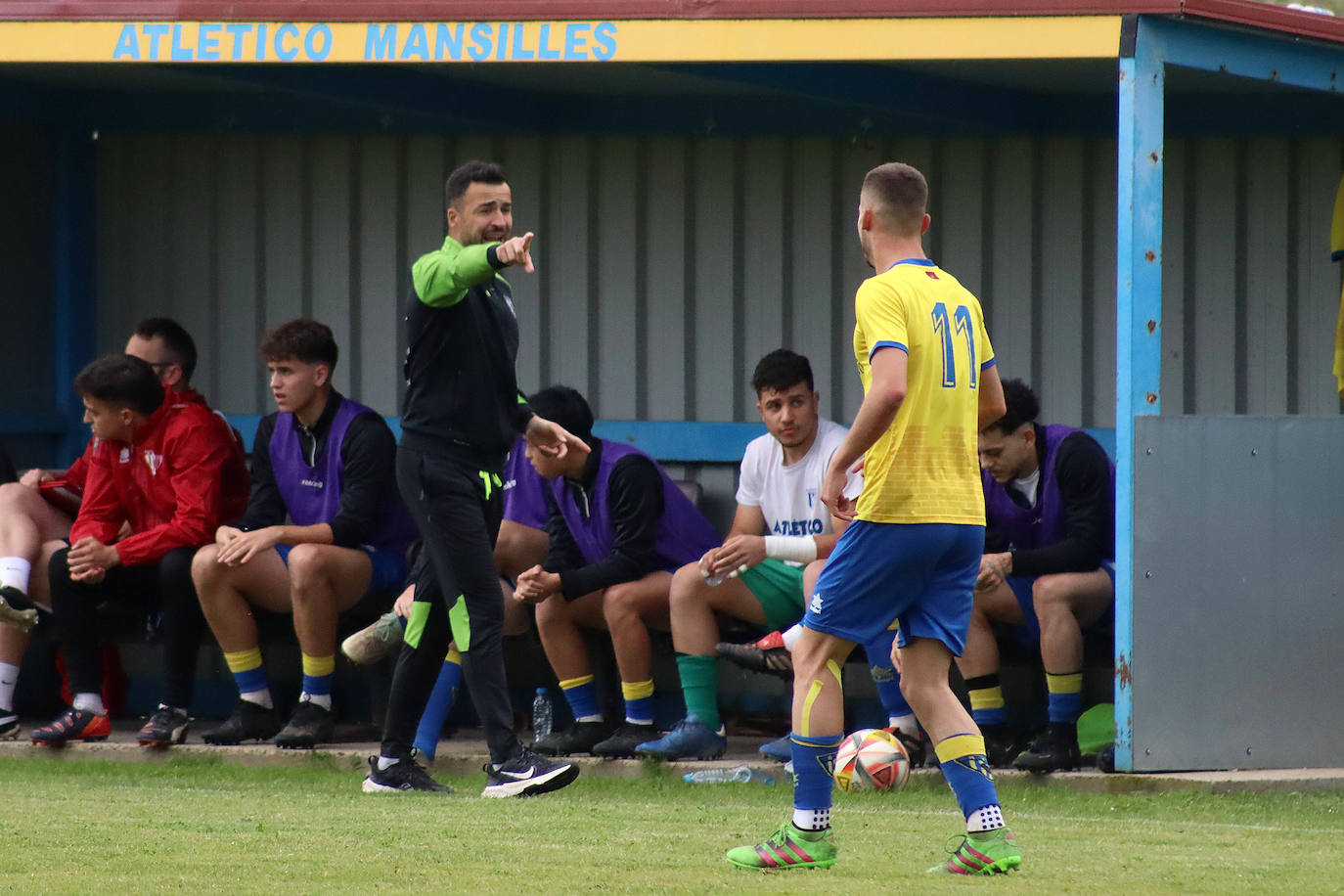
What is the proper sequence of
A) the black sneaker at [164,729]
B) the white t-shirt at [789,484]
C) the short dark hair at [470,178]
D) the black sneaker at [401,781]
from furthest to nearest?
the white t-shirt at [789,484]
the black sneaker at [164,729]
the black sneaker at [401,781]
the short dark hair at [470,178]

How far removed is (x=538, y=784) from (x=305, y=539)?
1.68 metres

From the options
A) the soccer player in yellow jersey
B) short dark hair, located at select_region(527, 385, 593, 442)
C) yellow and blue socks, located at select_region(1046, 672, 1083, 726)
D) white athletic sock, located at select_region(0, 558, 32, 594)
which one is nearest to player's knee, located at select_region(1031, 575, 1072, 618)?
yellow and blue socks, located at select_region(1046, 672, 1083, 726)

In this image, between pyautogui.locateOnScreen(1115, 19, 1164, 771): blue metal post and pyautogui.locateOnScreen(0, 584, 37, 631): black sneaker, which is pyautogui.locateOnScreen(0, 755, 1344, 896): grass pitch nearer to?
pyautogui.locateOnScreen(1115, 19, 1164, 771): blue metal post

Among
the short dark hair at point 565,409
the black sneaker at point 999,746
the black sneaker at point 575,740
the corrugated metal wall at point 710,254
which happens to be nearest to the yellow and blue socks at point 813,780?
the black sneaker at point 999,746

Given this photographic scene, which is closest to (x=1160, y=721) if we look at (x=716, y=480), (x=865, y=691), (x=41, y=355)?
(x=865, y=691)

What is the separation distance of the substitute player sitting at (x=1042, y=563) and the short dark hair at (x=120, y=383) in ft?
9.67

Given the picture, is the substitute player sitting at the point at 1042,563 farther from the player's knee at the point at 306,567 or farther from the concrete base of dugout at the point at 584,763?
the player's knee at the point at 306,567

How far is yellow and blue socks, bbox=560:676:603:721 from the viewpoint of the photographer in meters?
7.02

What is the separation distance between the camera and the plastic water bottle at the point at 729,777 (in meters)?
6.46

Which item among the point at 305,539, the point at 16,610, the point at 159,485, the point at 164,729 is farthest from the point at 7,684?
the point at 305,539

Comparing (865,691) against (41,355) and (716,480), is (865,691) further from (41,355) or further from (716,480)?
(41,355)

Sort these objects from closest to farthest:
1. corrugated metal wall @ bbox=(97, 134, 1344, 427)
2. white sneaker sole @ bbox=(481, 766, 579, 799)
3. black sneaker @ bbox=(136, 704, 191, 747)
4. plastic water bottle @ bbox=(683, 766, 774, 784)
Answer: white sneaker sole @ bbox=(481, 766, 579, 799) → plastic water bottle @ bbox=(683, 766, 774, 784) → black sneaker @ bbox=(136, 704, 191, 747) → corrugated metal wall @ bbox=(97, 134, 1344, 427)

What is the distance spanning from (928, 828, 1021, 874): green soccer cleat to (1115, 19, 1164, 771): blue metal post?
1.81 m

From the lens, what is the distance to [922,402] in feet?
15.2
